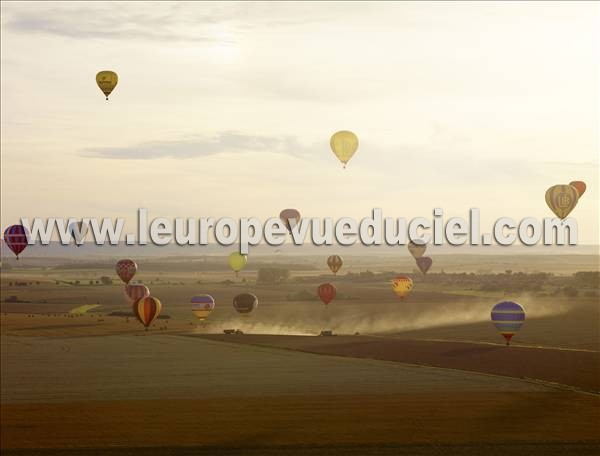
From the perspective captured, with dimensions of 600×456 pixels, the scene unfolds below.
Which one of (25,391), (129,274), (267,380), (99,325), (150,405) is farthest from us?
(129,274)

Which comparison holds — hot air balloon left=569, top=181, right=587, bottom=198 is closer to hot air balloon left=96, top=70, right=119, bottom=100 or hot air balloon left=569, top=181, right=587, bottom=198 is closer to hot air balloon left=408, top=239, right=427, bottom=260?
hot air balloon left=408, top=239, right=427, bottom=260

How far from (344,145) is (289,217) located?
58.2 feet

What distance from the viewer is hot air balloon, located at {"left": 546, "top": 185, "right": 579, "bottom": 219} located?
270 feet

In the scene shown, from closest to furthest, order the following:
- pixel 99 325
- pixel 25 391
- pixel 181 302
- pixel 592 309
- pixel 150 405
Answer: pixel 150 405, pixel 25 391, pixel 99 325, pixel 592 309, pixel 181 302

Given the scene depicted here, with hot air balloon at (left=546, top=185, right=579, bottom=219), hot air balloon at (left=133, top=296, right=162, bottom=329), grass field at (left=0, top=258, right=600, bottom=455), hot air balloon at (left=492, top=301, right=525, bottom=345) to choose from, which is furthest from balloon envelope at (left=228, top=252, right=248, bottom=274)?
hot air balloon at (left=492, top=301, right=525, bottom=345)

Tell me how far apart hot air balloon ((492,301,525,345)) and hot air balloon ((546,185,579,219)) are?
21.7 meters

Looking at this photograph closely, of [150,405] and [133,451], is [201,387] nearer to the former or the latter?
[150,405]

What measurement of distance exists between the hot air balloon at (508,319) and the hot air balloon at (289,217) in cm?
3392

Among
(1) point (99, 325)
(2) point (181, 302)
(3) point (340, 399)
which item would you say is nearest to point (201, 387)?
(3) point (340, 399)

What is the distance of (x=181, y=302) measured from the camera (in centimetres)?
12362

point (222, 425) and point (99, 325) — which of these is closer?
point (222, 425)

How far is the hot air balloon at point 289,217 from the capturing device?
308 ft

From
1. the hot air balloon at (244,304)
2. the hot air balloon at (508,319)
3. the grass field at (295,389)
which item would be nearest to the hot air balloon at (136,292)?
the grass field at (295,389)

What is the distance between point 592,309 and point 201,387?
63.4m
